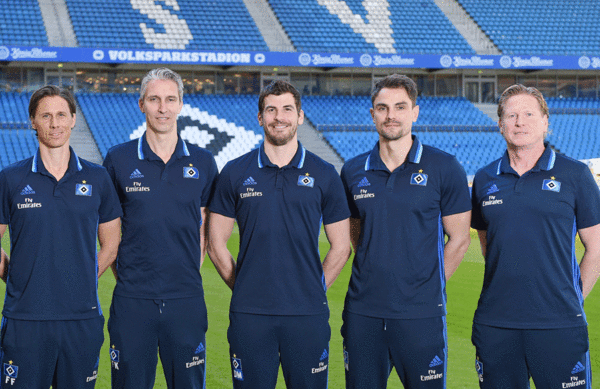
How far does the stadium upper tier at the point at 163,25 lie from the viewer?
84.8 ft

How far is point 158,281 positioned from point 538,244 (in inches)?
84.0

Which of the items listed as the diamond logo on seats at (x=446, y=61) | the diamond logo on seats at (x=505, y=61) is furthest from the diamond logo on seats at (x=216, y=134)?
the diamond logo on seats at (x=505, y=61)

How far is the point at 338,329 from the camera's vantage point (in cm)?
759

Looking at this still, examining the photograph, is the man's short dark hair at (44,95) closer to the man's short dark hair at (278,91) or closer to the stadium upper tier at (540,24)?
the man's short dark hair at (278,91)

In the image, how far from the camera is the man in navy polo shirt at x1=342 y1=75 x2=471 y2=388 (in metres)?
3.85

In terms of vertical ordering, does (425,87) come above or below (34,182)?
above

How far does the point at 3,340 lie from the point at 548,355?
2.91m

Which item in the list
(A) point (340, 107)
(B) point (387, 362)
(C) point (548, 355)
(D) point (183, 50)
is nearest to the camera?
(C) point (548, 355)

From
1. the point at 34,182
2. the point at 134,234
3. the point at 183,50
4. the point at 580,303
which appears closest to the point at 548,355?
the point at 580,303

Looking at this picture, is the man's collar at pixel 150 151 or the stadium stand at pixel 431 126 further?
the stadium stand at pixel 431 126

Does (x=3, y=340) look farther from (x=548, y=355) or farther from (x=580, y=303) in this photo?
(x=580, y=303)

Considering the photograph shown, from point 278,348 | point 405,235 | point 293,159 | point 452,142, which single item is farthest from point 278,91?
point 452,142

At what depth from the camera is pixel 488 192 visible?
3930 mm

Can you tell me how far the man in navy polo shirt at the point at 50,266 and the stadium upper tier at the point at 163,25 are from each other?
22.7 metres
